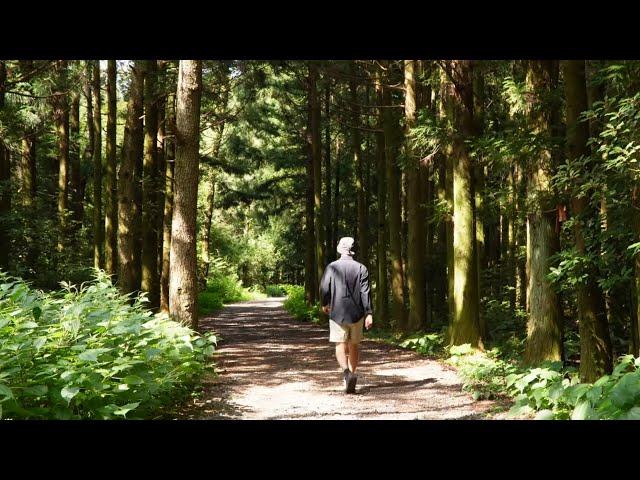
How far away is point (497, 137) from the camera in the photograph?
29.9 feet

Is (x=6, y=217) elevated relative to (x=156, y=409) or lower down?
elevated

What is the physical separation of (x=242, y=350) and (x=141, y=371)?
736cm

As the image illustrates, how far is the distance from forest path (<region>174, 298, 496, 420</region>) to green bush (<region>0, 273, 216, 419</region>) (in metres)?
0.61

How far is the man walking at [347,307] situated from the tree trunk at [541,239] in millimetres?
2915

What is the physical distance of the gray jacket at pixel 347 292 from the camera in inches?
307

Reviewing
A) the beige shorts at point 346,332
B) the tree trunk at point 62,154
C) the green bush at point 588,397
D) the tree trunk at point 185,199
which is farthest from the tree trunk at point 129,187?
the green bush at point 588,397

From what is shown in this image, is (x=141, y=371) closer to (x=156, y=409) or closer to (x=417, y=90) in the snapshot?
(x=156, y=409)

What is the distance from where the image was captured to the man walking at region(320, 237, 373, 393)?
778 centimetres

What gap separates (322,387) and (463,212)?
16.4 ft

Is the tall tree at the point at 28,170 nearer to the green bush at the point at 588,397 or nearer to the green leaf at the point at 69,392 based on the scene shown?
the green leaf at the point at 69,392

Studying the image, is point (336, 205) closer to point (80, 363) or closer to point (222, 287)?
point (222, 287)
